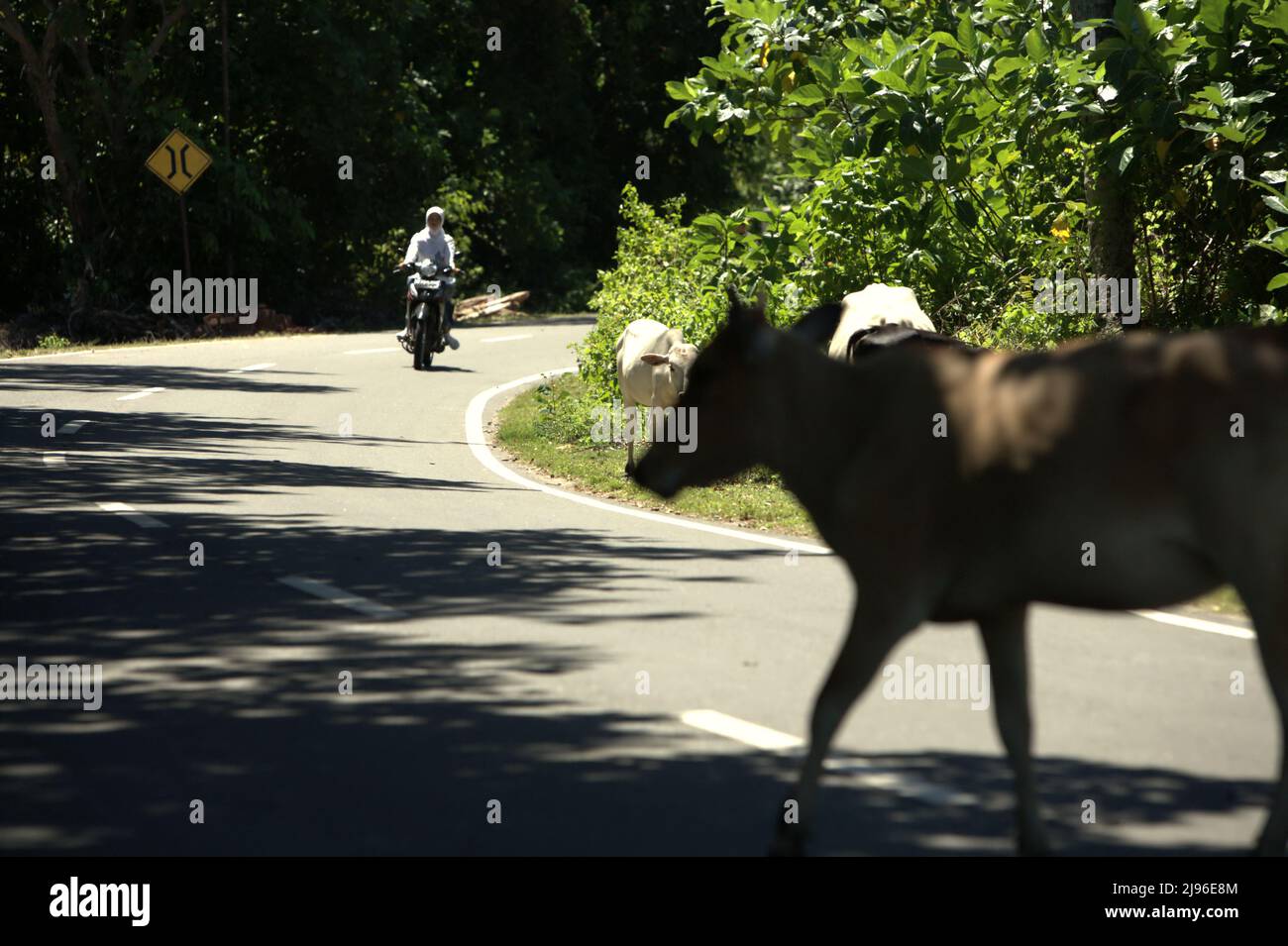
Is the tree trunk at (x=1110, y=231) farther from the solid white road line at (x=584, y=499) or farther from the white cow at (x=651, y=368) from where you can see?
the solid white road line at (x=584, y=499)

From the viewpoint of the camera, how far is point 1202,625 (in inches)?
356

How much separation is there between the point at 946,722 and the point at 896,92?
8859mm

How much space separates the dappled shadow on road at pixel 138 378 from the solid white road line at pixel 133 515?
368 inches

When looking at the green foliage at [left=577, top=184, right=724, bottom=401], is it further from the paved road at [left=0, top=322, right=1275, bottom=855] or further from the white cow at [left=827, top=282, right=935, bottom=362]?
the white cow at [left=827, top=282, right=935, bottom=362]

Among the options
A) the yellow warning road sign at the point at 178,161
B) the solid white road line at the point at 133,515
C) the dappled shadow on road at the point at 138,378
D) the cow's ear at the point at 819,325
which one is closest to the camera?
the cow's ear at the point at 819,325

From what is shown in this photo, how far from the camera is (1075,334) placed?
15.1m

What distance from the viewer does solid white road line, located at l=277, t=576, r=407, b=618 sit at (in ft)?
30.7

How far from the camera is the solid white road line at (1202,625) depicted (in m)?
8.86

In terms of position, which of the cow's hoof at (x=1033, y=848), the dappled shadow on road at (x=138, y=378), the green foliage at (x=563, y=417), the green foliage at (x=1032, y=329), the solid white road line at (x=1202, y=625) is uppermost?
the green foliage at (x=1032, y=329)

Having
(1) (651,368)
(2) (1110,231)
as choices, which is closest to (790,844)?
(1) (651,368)

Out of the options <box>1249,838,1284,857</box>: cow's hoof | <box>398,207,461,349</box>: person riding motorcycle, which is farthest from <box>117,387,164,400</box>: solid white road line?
<box>1249,838,1284,857</box>: cow's hoof

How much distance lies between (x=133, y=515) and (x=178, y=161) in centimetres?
2371

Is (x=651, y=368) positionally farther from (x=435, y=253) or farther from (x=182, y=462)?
(x=435, y=253)

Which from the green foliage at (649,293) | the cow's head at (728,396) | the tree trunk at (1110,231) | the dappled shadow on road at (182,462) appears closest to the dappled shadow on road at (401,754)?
the cow's head at (728,396)
